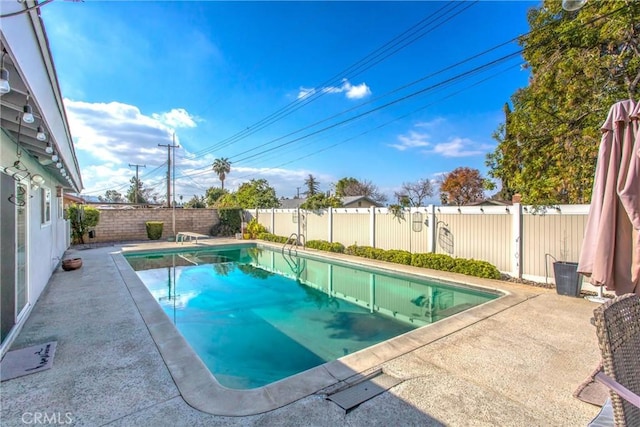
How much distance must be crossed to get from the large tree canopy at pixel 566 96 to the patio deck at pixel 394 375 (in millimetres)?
4515

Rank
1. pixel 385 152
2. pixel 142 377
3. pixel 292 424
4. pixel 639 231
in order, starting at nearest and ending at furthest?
pixel 639 231
pixel 292 424
pixel 142 377
pixel 385 152

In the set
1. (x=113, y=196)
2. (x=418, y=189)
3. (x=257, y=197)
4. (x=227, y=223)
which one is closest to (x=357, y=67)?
(x=257, y=197)

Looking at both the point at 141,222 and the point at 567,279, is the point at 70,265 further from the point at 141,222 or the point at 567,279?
the point at 567,279

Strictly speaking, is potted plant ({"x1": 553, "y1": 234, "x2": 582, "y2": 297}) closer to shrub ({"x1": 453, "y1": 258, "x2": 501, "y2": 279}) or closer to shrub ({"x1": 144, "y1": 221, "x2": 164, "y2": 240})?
shrub ({"x1": 453, "y1": 258, "x2": 501, "y2": 279})

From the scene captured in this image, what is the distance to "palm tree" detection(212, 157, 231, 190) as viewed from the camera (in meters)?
44.4

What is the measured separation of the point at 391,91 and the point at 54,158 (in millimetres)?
10270

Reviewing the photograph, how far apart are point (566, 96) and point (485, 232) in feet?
13.9

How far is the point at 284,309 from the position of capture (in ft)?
23.3

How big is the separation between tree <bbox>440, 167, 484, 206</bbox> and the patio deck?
25.4 metres

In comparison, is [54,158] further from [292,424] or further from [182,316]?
[292,424]

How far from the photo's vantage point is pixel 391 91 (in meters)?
11.5

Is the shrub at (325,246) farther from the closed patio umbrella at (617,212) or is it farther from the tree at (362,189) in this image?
the tree at (362,189)

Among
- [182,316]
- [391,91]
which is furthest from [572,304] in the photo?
[391,91]
